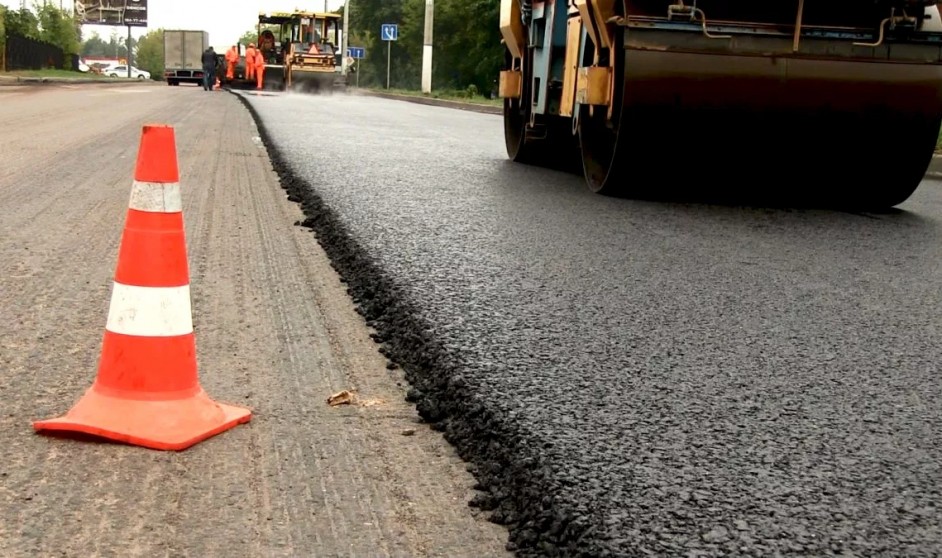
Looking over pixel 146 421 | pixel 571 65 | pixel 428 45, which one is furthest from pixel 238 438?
pixel 428 45

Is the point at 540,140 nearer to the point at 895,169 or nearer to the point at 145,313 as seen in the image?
the point at 895,169

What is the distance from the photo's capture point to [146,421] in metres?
2.83

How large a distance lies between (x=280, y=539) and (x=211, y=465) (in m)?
0.45

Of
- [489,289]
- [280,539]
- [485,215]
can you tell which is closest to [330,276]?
[489,289]

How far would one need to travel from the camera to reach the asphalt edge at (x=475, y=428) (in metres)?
2.31

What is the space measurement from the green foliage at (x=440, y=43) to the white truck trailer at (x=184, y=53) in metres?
9.09

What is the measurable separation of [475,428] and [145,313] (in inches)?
33.4

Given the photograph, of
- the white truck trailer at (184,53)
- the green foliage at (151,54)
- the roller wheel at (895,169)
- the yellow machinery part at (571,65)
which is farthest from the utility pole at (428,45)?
the green foliage at (151,54)

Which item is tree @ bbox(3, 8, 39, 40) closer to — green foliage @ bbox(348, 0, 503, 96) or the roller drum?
green foliage @ bbox(348, 0, 503, 96)

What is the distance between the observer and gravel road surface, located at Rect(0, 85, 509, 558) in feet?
7.60

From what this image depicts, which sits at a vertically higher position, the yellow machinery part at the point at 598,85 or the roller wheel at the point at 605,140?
the yellow machinery part at the point at 598,85

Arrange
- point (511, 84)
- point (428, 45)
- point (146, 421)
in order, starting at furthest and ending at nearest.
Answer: point (428, 45) → point (511, 84) → point (146, 421)

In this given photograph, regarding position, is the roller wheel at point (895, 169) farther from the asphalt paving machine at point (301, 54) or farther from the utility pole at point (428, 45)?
the asphalt paving machine at point (301, 54)

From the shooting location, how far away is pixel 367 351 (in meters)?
3.73
